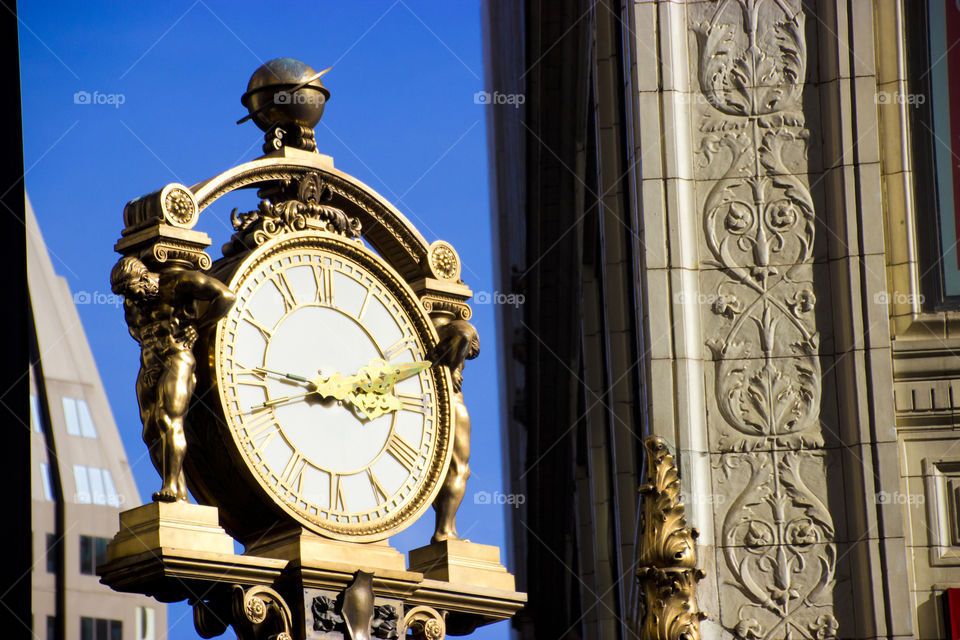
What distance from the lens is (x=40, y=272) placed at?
8773mm

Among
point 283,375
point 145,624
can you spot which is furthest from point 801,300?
point 145,624

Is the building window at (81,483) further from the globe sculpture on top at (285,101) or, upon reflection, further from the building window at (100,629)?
the globe sculpture on top at (285,101)

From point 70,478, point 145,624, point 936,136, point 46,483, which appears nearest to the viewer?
point 936,136

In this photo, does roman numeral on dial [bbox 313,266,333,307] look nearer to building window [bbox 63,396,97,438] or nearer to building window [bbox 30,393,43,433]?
building window [bbox 30,393,43,433]

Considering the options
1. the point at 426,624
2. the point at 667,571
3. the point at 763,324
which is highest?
the point at 763,324

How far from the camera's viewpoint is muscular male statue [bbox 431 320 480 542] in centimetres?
510

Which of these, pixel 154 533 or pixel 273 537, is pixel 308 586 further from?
pixel 154 533

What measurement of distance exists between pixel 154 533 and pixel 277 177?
4.34 feet

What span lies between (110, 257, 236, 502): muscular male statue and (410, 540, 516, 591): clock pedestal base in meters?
0.99

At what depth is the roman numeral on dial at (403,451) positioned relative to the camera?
490cm

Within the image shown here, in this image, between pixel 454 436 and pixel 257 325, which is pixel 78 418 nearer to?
pixel 454 436

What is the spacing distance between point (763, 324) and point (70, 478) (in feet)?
14.0

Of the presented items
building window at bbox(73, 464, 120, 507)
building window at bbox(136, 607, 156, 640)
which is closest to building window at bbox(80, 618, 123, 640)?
building window at bbox(136, 607, 156, 640)

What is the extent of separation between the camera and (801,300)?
6844 millimetres
